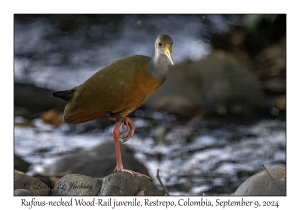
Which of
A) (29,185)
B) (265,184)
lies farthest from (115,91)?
(265,184)

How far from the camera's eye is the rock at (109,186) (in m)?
2.96

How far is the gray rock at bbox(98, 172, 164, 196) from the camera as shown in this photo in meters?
2.96

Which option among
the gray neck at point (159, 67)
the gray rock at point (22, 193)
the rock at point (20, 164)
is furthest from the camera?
the rock at point (20, 164)

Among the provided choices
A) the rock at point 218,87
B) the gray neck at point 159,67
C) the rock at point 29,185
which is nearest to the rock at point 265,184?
the rock at point 218,87

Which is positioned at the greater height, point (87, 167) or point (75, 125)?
point (75, 125)

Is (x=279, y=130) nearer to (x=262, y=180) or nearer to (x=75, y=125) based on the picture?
(x=262, y=180)

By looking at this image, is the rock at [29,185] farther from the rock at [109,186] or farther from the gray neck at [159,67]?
the gray neck at [159,67]

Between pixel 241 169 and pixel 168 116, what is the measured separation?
2.23ft

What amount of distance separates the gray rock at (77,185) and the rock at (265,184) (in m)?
1.03

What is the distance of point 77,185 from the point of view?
Answer: 119 inches

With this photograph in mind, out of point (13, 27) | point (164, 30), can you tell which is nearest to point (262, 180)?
point (164, 30)

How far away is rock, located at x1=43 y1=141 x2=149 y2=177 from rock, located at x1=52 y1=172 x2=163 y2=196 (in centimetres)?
18

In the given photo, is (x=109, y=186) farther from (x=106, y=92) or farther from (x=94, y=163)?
(x=106, y=92)

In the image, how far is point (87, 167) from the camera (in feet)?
10.9
